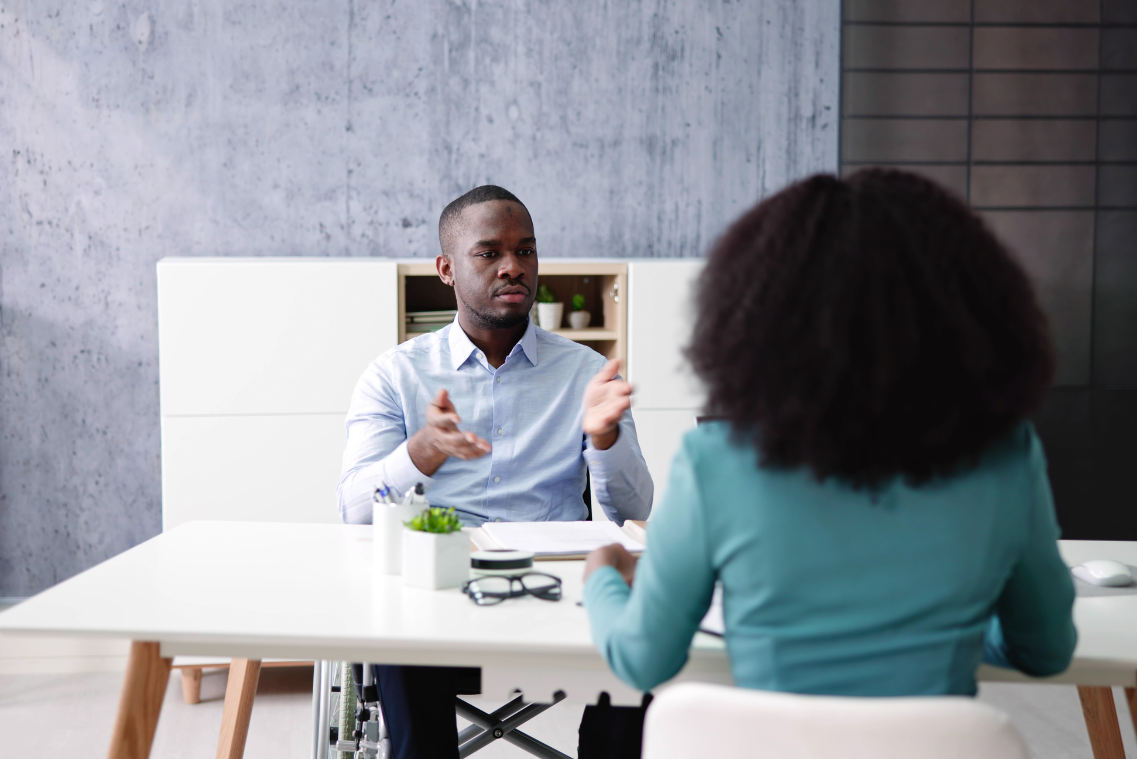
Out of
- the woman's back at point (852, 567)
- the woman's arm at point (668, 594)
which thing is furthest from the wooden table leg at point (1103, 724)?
the woman's arm at point (668, 594)

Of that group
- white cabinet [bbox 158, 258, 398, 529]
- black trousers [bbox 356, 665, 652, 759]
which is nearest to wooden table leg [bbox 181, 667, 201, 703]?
white cabinet [bbox 158, 258, 398, 529]

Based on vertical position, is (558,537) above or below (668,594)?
below

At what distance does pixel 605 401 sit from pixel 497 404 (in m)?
0.62

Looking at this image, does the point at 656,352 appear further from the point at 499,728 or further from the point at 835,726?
the point at 835,726

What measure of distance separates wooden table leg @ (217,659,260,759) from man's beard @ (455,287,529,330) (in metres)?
0.88

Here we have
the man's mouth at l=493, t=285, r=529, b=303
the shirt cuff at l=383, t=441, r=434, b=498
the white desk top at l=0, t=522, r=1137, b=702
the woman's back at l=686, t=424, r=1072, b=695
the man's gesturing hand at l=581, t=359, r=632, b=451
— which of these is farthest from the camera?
the man's mouth at l=493, t=285, r=529, b=303

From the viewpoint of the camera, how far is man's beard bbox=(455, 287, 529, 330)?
87.4 inches

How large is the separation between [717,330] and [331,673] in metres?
1.54

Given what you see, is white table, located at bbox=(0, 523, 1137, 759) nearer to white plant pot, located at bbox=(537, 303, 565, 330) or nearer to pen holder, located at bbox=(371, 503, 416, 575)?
pen holder, located at bbox=(371, 503, 416, 575)

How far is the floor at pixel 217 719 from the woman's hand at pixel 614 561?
1604 millimetres

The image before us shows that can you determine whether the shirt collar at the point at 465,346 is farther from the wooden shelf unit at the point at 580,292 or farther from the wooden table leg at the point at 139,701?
the wooden table leg at the point at 139,701

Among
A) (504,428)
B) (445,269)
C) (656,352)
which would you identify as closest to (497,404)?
(504,428)

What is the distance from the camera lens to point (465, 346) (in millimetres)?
2244

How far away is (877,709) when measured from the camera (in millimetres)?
824
